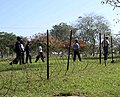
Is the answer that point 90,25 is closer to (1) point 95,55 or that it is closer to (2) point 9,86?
(1) point 95,55

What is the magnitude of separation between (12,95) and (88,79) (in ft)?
13.5

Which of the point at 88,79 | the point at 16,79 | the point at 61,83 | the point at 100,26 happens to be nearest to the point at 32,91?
the point at 61,83

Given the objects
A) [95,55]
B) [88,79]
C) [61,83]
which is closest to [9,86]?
[61,83]

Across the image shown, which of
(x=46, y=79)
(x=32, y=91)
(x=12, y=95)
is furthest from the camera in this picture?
(x=46, y=79)

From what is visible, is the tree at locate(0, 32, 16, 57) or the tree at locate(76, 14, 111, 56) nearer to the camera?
the tree at locate(0, 32, 16, 57)

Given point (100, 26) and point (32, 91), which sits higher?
point (100, 26)

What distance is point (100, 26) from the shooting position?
7081cm

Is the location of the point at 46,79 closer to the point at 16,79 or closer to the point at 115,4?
the point at 16,79

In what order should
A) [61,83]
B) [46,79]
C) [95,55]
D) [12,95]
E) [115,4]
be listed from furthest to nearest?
[95,55] < [115,4] < [46,79] < [61,83] < [12,95]

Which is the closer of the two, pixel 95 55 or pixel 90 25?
pixel 95 55

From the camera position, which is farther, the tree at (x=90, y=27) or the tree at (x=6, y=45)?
the tree at (x=90, y=27)

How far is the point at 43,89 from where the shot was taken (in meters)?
10.1

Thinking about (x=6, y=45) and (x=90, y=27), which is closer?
(x=6, y=45)

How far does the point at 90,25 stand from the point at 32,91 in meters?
62.9
